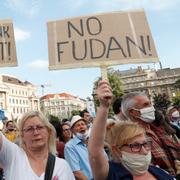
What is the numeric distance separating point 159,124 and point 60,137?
2.80 metres

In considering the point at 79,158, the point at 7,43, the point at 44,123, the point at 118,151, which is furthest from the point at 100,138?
the point at 7,43

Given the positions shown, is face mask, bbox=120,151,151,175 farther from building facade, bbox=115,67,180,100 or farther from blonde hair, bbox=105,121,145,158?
building facade, bbox=115,67,180,100

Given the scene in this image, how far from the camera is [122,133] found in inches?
91.0

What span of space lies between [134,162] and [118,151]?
14cm

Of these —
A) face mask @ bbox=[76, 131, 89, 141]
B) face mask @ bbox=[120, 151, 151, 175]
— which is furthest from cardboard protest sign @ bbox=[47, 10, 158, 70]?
face mask @ bbox=[76, 131, 89, 141]

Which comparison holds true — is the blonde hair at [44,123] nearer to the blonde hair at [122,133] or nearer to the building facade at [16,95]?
the blonde hair at [122,133]

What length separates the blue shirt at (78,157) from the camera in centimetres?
382

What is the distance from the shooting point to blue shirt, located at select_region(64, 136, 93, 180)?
3818 mm

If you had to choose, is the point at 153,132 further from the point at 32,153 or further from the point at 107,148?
the point at 32,153

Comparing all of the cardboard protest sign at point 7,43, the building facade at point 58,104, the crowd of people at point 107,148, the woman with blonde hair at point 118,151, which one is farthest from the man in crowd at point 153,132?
the building facade at point 58,104

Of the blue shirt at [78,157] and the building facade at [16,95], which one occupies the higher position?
the building facade at [16,95]

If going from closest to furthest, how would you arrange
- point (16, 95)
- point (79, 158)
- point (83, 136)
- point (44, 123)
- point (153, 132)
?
1. point (44, 123)
2. point (153, 132)
3. point (79, 158)
4. point (83, 136)
5. point (16, 95)

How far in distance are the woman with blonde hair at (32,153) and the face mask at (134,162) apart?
608 mm

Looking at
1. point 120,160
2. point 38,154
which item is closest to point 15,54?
point 38,154
